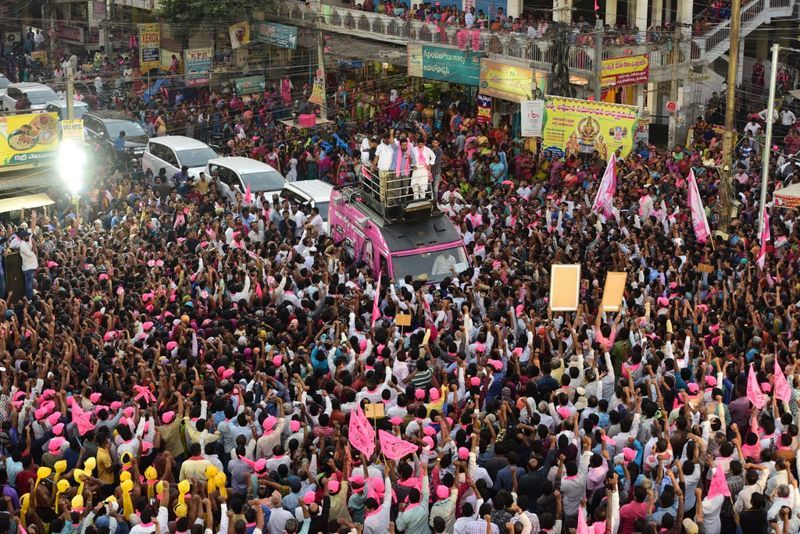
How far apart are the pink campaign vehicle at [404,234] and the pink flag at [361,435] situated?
5.90m

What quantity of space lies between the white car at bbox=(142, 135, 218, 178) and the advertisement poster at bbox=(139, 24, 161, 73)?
397 inches

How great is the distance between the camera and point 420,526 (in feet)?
30.1

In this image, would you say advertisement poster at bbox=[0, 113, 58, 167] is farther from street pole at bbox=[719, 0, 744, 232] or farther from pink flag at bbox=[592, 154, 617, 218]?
street pole at bbox=[719, 0, 744, 232]

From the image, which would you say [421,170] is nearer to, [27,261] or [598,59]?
[27,261]

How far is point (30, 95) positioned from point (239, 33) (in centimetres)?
626

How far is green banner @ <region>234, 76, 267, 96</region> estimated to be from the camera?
32031mm

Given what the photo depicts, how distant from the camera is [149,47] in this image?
34.3 m

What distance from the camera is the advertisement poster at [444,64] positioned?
87.5ft

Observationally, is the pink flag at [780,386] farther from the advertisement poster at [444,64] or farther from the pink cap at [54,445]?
the advertisement poster at [444,64]

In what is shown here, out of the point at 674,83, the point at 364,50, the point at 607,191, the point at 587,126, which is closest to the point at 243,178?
the point at 587,126

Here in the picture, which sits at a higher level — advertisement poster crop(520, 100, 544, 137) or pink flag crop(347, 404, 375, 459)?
advertisement poster crop(520, 100, 544, 137)

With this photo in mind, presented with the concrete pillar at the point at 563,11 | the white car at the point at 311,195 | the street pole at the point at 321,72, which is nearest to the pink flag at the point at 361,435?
the white car at the point at 311,195

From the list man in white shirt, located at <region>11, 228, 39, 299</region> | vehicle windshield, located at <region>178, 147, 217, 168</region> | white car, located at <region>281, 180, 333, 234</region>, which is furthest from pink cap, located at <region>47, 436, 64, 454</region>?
vehicle windshield, located at <region>178, 147, 217, 168</region>

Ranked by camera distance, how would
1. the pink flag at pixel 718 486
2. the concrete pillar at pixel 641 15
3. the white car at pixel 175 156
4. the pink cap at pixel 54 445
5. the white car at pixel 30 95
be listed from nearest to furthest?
the pink flag at pixel 718 486
the pink cap at pixel 54 445
the white car at pixel 175 156
the concrete pillar at pixel 641 15
the white car at pixel 30 95
